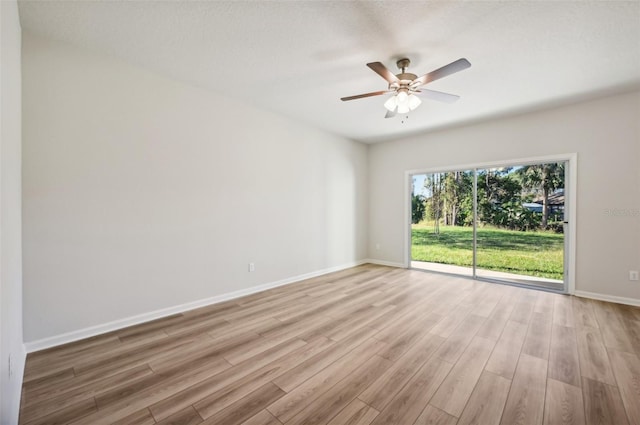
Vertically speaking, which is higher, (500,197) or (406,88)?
(406,88)

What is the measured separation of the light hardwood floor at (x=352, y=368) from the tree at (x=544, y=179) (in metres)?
1.57

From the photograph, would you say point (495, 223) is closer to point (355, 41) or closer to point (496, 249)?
point (496, 249)

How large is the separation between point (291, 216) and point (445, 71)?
293 cm

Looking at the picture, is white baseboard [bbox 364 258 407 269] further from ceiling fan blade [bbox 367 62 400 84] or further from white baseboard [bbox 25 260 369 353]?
ceiling fan blade [bbox 367 62 400 84]

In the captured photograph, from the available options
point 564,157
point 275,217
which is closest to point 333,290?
point 275,217

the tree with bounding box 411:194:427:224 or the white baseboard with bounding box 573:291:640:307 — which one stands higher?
the tree with bounding box 411:194:427:224

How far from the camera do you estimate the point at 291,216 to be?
14.2ft

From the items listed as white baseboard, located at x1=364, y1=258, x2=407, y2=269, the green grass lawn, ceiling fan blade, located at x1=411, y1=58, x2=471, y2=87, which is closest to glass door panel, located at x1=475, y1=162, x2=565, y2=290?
the green grass lawn

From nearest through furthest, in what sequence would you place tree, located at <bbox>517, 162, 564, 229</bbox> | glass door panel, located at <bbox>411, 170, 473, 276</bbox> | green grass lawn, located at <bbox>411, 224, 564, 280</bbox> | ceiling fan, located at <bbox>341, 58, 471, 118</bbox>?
ceiling fan, located at <bbox>341, 58, 471, 118</bbox>, tree, located at <bbox>517, 162, 564, 229</bbox>, green grass lawn, located at <bbox>411, 224, 564, 280</bbox>, glass door panel, located at <bbox>411, 170, 473, 276</bbox>

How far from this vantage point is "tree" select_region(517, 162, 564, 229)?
12.8 ft

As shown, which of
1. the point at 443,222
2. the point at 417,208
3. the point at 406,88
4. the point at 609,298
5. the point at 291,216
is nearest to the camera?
the point at 406,88

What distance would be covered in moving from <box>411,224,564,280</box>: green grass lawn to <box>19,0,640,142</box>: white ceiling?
212cm

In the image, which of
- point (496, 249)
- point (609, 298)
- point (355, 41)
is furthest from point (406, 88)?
point (609, 298)

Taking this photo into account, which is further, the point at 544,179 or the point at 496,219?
the point at 496,219
